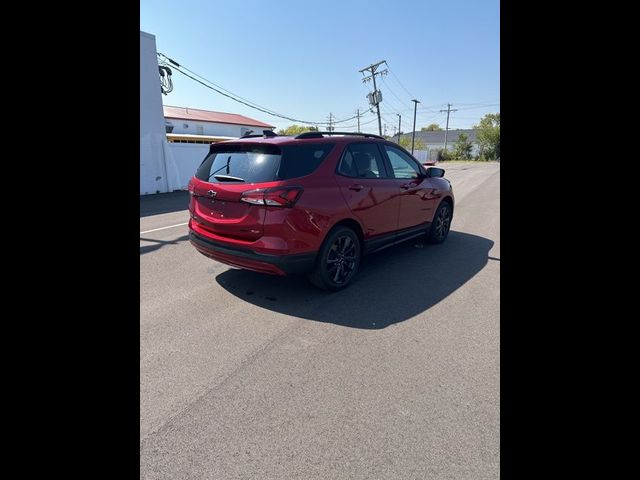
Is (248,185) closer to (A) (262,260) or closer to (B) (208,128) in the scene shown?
(A) (262,260)

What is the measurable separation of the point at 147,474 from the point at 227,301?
2124mm

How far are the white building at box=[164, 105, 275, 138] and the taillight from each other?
40188mm

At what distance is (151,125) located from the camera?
584 inches

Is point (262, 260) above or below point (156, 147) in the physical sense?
below

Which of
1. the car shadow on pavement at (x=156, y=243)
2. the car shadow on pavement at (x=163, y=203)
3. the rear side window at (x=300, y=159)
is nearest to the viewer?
the rear side window at (x=300, y=159)

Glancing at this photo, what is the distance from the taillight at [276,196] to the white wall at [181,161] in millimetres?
13030

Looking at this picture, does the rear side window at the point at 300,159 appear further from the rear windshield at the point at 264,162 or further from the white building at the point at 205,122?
the white building at the point at 205,122

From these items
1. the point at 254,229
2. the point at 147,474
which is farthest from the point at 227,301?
the point at 147,474

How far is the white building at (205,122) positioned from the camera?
4291cm

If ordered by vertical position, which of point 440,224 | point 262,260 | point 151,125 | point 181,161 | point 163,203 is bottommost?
point 262,260

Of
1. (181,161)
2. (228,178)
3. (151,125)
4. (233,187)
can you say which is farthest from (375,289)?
(181,161)

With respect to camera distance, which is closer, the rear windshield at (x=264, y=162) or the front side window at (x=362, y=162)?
the rear windshield at (x=264, y=162)

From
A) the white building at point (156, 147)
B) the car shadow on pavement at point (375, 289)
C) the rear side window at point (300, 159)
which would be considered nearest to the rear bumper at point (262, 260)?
the car shadow on pavement at point (375, 289)

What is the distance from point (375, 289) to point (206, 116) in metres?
48.3
